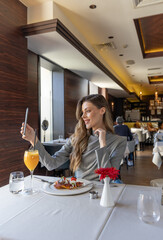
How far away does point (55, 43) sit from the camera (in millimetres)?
3375

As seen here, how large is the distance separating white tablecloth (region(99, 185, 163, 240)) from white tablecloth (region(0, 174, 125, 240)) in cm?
3

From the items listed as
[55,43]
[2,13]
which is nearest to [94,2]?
[55,43]

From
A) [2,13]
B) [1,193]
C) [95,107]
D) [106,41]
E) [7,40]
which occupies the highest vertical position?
[106,41]

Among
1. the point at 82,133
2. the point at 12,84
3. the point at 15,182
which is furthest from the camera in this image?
the point at 12,84

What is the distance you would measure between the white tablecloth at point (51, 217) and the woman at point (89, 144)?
15.8 inches

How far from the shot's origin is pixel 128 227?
72 centimetres

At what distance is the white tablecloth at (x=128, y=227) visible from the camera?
662 millimetres

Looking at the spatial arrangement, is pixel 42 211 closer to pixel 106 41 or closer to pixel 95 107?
pixel 95 107

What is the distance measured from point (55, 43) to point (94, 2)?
2.76 ft

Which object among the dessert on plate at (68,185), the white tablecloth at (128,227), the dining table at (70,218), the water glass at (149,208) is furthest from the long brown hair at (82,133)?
the water glass at (149,208)

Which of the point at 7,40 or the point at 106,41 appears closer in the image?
the point at 7,40

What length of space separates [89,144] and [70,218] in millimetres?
807

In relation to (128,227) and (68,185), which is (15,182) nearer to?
(68,185)

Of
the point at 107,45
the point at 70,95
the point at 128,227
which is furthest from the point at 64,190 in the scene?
the point at 70,95
